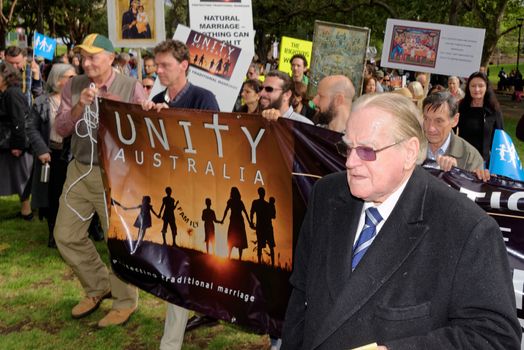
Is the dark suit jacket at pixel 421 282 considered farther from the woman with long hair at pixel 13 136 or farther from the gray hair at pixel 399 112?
the woman with long hair at pixel 13 136

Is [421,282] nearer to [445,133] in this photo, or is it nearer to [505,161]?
[505,161]

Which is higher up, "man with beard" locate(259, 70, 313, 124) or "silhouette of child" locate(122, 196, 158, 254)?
"man with beard" locate(259, 70, 313, 124)

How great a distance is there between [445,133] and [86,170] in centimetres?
277

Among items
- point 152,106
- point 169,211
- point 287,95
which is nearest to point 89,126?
point 152,106

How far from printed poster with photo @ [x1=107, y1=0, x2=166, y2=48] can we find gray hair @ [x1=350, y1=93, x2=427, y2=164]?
4.88 m

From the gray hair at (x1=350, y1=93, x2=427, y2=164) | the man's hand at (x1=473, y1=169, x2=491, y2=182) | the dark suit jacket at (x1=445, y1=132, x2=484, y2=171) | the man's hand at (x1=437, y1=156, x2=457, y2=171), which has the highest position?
the gray hair at (x1=350, y1=93, x2=427, y2=164)

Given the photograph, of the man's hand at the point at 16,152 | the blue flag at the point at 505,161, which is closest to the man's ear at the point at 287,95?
the blue flag at the point at 505,161

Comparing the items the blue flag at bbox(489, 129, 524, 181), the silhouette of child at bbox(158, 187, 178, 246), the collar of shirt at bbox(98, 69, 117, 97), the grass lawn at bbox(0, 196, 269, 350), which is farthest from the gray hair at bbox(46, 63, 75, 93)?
the blue flag at bbox(489, 129, 524, 181)

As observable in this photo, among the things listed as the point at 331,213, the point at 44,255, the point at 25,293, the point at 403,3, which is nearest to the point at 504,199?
the point at 331,213

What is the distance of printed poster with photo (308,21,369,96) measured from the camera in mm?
8109

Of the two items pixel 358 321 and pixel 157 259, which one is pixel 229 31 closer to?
pixel 157 259

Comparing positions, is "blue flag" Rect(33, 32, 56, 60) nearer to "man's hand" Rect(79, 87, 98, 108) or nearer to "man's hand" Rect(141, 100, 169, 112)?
"man's hand" Rect(79, 87, 98, 108)

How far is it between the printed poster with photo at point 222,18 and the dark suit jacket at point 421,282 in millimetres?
5443

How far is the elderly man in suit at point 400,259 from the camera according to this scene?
6.72 feet
